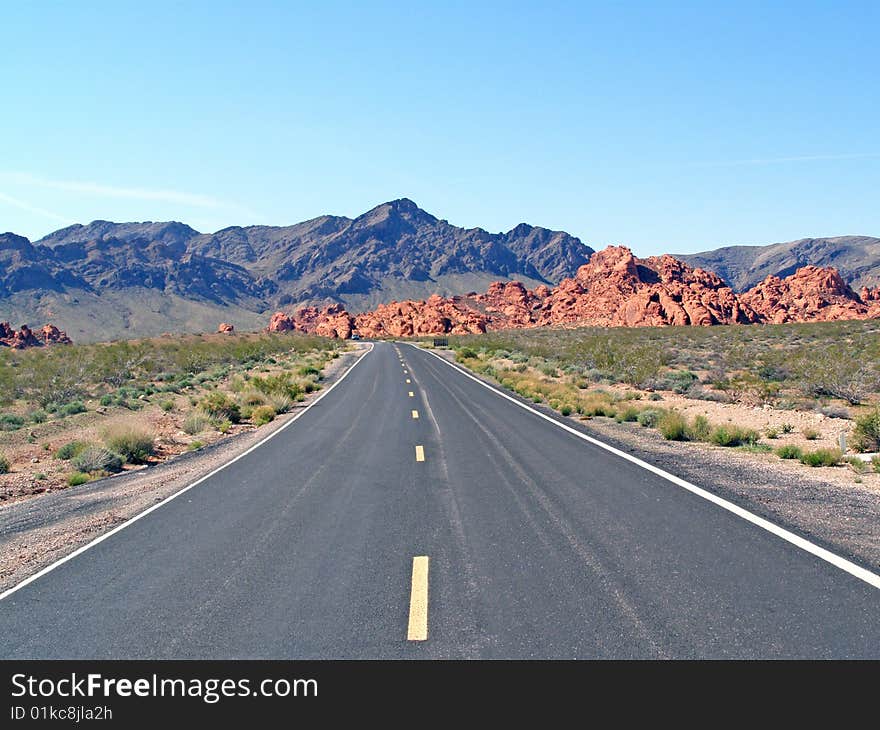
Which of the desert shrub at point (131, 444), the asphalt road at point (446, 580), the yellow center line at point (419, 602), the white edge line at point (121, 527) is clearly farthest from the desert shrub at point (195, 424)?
the yellow center line at point (419, 602)

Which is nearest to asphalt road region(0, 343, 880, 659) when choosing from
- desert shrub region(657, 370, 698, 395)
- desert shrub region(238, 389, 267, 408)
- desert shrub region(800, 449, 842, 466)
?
desert shrub region(800, 449, 842, 466)

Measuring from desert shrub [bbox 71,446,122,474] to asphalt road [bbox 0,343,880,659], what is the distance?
14.2 feet

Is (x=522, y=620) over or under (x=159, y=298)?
under

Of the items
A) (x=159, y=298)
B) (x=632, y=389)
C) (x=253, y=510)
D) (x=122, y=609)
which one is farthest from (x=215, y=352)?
(x=159, y=298)

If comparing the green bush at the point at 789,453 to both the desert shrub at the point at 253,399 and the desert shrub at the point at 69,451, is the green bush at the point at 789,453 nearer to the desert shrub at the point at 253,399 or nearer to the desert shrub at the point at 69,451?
the desert shrub at the point at 69,451

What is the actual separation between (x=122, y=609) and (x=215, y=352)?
5385 cm

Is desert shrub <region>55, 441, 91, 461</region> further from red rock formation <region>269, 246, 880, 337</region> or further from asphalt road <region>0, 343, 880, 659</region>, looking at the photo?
red rock formation <region>269, 246, 880, 337</region>

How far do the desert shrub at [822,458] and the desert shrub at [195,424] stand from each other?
15299 millimetres

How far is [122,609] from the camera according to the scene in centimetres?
616

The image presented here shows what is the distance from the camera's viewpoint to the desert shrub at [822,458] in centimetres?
1230

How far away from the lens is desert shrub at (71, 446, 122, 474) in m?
14.7

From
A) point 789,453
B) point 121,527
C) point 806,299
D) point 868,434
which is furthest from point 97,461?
point 806,299

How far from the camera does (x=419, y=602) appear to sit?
6023 millimetres

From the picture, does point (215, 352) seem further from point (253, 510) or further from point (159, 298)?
point (159, 298)
